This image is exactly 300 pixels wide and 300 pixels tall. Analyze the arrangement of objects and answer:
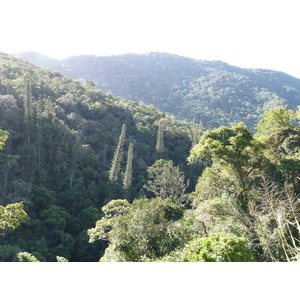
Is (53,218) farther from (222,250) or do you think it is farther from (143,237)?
(222,250)

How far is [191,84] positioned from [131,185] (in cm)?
11666

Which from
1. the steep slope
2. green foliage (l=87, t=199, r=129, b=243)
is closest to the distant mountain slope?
the steep slope

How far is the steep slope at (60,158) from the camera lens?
19.3 meters

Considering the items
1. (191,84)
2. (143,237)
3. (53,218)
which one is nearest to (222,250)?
(143,237)

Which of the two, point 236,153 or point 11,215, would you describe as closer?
point 11,215

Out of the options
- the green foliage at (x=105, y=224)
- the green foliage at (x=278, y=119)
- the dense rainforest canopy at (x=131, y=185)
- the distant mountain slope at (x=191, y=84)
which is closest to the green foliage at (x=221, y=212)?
the dense rainforest canopy at (x=131, y=185)

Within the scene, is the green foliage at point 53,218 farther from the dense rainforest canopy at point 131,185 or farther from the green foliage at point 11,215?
the green foliage at point 11,215

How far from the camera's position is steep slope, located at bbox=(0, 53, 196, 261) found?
19281mm

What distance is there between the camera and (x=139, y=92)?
117500mm

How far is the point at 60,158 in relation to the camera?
85.3ft

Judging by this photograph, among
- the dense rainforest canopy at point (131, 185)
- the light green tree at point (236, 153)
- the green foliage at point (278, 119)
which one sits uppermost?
the green foliage at point (278, 119)

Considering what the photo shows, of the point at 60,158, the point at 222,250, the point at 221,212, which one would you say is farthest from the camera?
the point at 60,158

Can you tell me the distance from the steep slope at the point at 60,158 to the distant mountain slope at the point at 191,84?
152 ft
